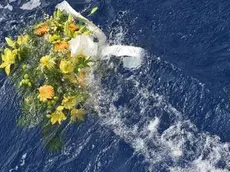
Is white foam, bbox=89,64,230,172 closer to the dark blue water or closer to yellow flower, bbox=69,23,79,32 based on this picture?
the dark blue water

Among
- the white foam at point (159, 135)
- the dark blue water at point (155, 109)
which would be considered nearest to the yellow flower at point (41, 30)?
the dark blue water at point (155, 109)

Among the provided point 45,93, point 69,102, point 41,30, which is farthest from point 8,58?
point 69,102

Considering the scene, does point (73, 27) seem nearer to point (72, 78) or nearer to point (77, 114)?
point (72, 78)

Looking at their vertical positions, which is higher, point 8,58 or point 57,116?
point 8,58

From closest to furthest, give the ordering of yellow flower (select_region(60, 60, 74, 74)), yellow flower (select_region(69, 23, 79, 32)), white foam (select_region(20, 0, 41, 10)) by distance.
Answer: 1. yellow flower (select_region(60, 60, 74, 74))
2. yellow flower (select_region(69, 23, 79, 32))
3. white foam (select_region(20, 0, 41, 10))

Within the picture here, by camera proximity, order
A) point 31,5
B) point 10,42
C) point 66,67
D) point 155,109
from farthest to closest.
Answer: point 31,5 < point 10,42 < point 155,109 < point 66,67

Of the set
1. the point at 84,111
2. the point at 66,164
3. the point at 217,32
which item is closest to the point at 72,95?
the point at 84,111

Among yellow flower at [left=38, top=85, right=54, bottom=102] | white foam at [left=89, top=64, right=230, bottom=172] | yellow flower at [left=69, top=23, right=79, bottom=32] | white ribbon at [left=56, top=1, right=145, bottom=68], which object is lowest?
white foam at [left=89, top=64, right=230, bottom=172]

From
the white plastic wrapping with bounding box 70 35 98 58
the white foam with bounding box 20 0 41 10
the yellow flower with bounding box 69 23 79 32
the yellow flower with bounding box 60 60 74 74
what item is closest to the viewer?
the yellow flower with bounding box 60 60 74 74

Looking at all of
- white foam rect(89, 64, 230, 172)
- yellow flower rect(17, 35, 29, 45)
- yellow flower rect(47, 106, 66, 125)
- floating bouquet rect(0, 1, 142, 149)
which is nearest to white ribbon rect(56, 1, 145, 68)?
floating bouquet rect(0, 1, 142, 149)
